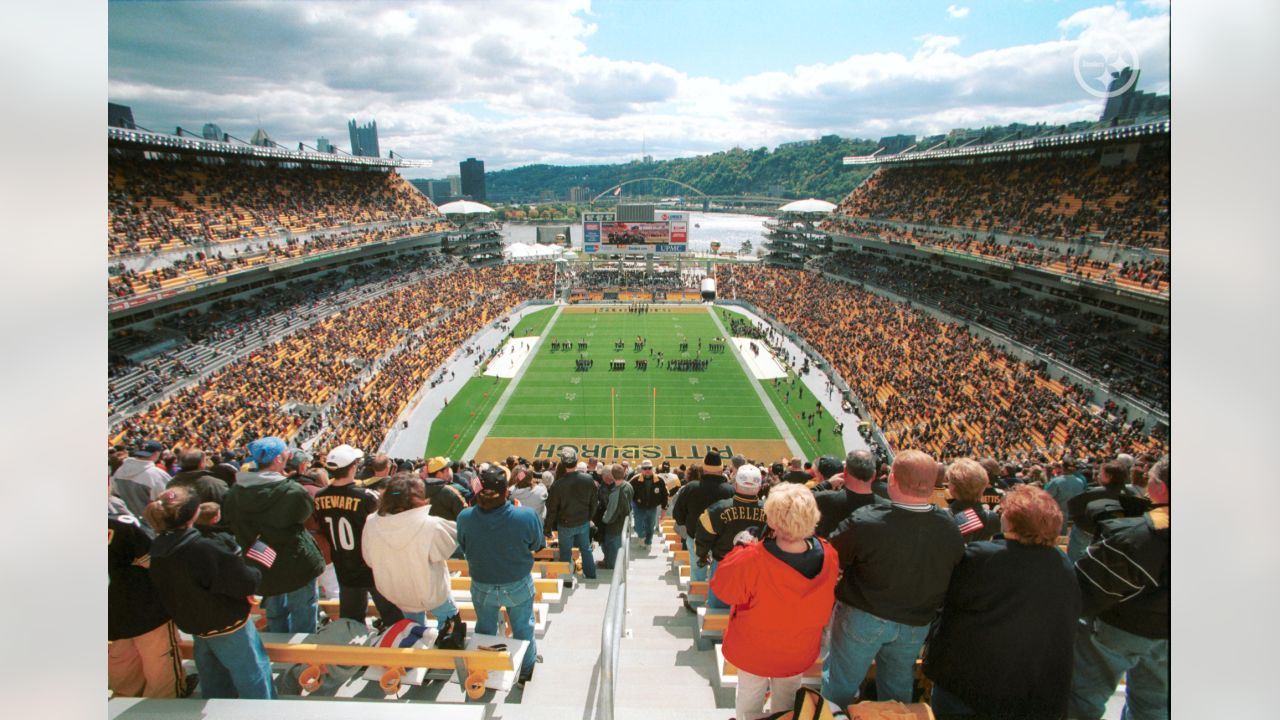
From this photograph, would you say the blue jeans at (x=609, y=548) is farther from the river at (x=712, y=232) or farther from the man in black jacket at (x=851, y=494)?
the river at (x=712, y=232)

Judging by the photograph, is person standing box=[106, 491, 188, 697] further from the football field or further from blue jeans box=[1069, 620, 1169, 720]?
the football field

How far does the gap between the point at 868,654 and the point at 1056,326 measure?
2995 centimetres

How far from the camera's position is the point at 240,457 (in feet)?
29.8

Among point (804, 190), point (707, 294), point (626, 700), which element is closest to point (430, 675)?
point (626, 700)

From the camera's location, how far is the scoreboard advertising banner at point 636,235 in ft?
178

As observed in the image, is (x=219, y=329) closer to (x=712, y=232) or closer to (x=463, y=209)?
(x=463, y=209)

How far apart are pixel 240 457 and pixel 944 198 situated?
48253mm

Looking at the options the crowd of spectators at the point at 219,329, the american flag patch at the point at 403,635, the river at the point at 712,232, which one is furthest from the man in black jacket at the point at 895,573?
the river at the point at 712,232

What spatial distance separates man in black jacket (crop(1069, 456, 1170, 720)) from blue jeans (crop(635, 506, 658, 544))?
591 cm

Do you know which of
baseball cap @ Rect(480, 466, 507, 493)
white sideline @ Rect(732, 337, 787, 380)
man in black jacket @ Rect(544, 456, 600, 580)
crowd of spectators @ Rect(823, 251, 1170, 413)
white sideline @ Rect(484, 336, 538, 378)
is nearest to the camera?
baseball cap @ Rect(480, 466, 507, 493)

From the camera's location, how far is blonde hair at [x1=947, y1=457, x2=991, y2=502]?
11.3 ft

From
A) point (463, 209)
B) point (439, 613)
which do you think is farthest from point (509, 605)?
point (463, 209)

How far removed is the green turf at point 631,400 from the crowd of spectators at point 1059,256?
561 inches

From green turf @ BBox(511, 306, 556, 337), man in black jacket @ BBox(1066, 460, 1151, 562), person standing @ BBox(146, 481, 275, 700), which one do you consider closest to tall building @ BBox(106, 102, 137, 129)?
person standing @ BBox(146, 481, 275, 700)
